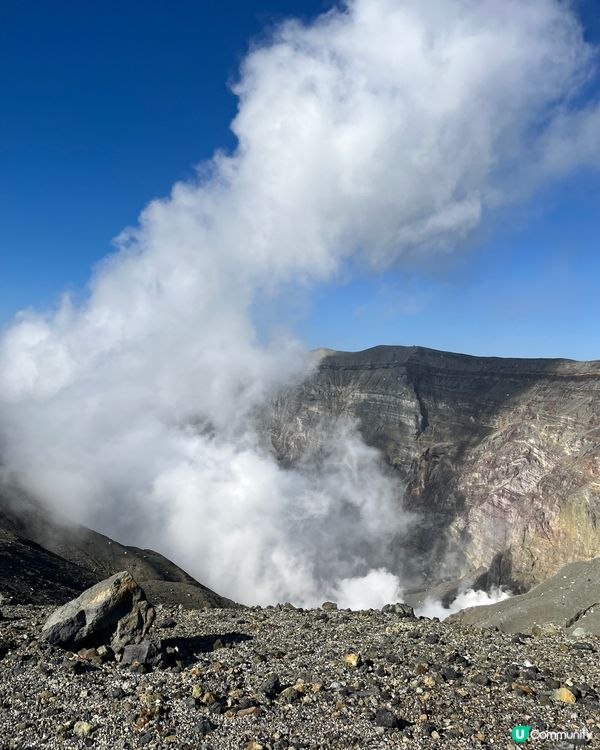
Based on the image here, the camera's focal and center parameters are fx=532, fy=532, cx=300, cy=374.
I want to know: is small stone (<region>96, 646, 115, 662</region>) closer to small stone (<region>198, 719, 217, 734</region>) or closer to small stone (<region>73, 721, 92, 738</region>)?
small stone (<region>73, 721, 92, 738</region>)

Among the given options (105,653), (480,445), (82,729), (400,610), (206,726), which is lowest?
(82,729)

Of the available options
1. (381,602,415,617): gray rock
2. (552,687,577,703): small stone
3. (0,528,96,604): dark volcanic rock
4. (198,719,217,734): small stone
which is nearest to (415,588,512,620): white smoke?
(0,528,96,604): dark volcanic rock

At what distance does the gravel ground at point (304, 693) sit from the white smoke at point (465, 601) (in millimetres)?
82562

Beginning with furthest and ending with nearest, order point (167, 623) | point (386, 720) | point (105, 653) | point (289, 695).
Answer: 1. point (167, 623)
2. point (105, 653)
3. point (289, 695)
4. point (386, 720)

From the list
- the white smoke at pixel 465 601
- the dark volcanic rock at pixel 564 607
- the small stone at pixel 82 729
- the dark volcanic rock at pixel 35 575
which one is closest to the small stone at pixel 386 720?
the small stone at pixel 82 729

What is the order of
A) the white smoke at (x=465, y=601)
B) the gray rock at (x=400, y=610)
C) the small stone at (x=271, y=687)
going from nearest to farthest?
the small stone at (x=271, y=687) < the gray rock at (x=400, y=610) < the white smoke at (x=465, y=601)

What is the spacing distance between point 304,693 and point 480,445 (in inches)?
4767

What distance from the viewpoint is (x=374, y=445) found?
152 meters

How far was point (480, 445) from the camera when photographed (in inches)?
4993

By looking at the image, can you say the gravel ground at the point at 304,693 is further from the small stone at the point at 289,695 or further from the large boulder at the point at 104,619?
the large boulder at the point at 104,619

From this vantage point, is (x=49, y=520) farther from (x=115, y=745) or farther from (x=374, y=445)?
(x=374, y=445)

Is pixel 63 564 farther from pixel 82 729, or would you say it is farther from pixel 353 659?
pixel 353 659

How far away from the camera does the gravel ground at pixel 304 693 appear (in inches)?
477

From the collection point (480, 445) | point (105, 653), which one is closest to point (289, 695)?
point (105, 653)
